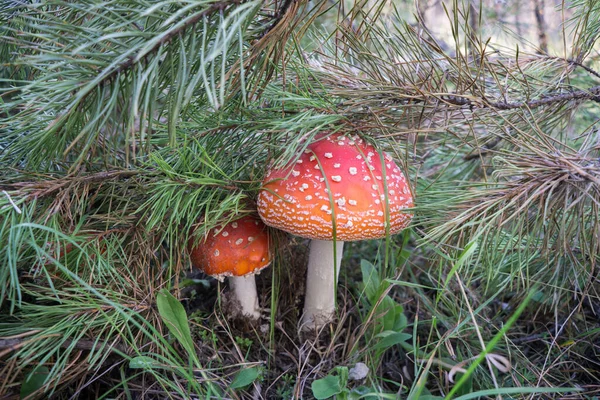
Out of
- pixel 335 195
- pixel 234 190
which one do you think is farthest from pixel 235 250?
pixel 335 195

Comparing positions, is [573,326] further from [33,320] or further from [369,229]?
[33,320]

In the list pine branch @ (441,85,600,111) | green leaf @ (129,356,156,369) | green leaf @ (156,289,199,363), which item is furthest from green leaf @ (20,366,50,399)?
pine branch @ (441,85,600,111)

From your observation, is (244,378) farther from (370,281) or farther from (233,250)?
(370,281)

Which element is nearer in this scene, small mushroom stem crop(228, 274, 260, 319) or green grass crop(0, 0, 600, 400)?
green grass crop(0, 0, 600, 400)

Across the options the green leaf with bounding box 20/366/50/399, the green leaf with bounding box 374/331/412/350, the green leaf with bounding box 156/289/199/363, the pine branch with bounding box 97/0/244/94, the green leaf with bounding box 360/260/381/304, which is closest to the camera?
the pine branch with bounding box 97/0/244/94

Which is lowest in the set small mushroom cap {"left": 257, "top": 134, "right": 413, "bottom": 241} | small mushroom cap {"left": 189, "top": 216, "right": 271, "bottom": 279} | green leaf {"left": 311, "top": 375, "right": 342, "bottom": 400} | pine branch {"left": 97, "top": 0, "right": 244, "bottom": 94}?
green leaf {"left": 311, "top": 375, "right": 342, "bottom": 400}

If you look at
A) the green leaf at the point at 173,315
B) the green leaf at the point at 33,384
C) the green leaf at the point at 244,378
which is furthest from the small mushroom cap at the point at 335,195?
the green leaf at the point at 33,384

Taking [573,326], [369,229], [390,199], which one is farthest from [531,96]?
[573,326]

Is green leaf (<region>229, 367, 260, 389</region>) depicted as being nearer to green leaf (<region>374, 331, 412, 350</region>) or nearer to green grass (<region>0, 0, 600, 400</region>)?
green grass (<region>0, 0, 600, 400</region>)

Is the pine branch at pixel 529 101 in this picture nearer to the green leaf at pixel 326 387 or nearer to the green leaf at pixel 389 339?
the green leaf at pixel 389 339
